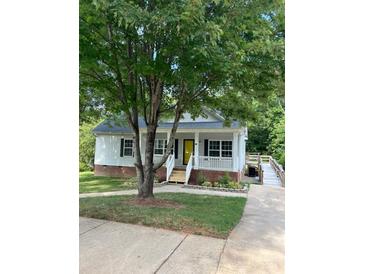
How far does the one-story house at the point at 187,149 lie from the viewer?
14164 mm

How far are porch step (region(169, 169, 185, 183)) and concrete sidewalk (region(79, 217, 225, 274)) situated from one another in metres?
8.88

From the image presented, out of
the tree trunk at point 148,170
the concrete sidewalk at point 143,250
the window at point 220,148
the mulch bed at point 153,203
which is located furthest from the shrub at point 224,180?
the concrete sidewalk at point 143,250

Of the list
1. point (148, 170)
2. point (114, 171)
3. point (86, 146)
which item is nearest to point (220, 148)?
point (114, 171)

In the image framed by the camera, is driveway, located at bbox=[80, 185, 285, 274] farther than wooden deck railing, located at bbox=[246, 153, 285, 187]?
No

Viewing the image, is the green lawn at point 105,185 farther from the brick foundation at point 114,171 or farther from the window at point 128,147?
the window at point 128,147

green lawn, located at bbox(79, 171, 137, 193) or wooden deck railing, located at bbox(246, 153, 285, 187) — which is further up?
wooden deck railing, located at bbox(246, 153, 285, 187)

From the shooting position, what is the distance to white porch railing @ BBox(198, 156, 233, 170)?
14.1m

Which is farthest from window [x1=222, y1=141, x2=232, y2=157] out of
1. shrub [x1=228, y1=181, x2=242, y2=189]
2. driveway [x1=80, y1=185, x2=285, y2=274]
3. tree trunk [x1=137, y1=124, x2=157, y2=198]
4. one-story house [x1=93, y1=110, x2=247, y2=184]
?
driveway [x1=80, y1=185, x2=285, y2=274]

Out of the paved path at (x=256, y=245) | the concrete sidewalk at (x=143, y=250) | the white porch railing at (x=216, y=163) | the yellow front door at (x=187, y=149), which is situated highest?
the yellow front door at (x=187, y=149)

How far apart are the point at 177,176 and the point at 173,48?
10.1 metres

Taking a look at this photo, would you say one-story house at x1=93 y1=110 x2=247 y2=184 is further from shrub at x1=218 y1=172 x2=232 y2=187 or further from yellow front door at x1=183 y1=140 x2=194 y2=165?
shrub at x1=218 y1=172 x2=232 y2=187
